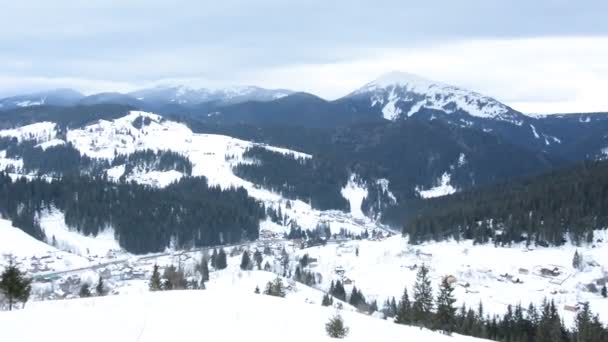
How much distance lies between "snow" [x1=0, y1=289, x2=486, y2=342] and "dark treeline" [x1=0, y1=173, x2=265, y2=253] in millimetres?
103011

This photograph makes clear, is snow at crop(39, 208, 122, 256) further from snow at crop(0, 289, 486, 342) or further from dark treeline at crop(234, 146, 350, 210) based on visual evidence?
snow at crop(0, 289, 486, 342)

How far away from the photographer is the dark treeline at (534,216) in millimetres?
95688

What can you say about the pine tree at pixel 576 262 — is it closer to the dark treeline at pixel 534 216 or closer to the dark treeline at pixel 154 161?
the dark treeline at pixel 534 216

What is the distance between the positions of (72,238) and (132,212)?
1771 centimetres

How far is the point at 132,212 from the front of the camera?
130 meters

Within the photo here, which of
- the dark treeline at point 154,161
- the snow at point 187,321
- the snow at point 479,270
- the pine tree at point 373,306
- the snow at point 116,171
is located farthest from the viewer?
the dark treeline at point 154,161

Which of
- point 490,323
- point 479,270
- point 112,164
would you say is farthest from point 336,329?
point 112,164

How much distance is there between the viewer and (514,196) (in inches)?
4808

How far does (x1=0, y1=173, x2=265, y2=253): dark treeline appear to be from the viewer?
12081 centimetres

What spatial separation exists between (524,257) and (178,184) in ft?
360

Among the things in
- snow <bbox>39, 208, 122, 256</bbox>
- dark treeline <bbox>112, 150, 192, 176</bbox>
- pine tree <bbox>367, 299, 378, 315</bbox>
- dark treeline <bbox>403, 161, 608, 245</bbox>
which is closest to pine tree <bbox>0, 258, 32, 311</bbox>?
pine tree <bbox>367, 299, 378, 315</bbox>

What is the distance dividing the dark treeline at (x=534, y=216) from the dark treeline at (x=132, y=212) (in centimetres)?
5047

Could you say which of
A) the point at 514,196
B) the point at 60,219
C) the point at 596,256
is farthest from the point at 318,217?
the point at 596,256

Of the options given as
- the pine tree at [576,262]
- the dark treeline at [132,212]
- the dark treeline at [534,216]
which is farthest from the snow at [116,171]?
the pine tree at [576,262]
